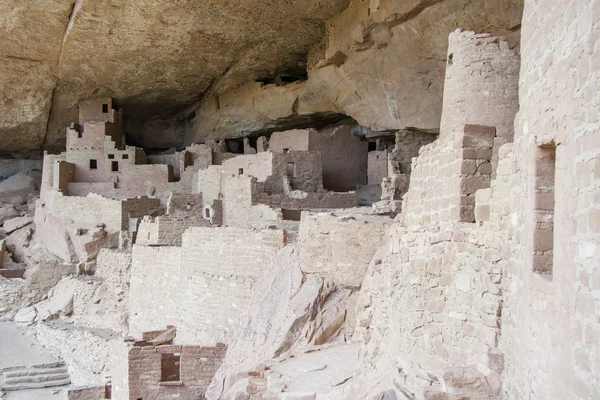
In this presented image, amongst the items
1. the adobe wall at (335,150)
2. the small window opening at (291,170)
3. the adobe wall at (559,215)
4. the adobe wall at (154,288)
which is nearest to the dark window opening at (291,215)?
the adobe wall at (154,288)

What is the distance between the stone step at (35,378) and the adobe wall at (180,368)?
5206mm

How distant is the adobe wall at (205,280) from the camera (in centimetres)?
1047

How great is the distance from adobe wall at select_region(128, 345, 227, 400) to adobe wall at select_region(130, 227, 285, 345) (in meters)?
0.56

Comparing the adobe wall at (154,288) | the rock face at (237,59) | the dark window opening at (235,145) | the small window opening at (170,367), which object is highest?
the rock face at (237,59)

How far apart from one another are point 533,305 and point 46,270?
16.5 meters

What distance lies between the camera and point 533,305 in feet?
10.1

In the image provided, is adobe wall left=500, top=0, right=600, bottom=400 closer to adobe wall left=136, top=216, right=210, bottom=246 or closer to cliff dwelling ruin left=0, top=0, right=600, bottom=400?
cliff dwelling ruin left=0, top=0, right=600, bottom=400

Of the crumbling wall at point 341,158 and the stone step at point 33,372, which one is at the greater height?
the crumbling wall at point 341,158

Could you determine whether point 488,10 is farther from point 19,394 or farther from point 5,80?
point 5,80

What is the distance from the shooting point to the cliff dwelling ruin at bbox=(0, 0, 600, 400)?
3086mm

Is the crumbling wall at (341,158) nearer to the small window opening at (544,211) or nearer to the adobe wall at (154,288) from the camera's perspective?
the adobe wall at (154,288)

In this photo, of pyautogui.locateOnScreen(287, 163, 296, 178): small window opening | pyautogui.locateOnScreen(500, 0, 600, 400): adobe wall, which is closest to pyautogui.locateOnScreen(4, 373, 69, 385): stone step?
pyautogui.locateOnScreen(287, 163, 296, 178): small window opening

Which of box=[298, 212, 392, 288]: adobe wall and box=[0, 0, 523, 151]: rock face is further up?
box=[0, 0, 523, 151]: rock face

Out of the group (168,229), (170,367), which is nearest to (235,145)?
(168,229)
